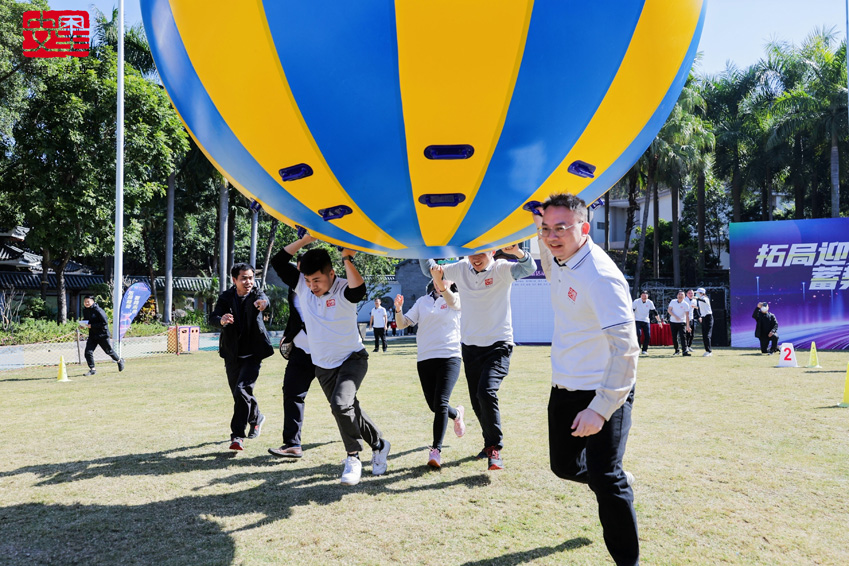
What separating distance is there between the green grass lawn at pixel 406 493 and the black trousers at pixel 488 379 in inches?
13.2

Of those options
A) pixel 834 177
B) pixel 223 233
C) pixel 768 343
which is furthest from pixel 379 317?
pixel 834 177

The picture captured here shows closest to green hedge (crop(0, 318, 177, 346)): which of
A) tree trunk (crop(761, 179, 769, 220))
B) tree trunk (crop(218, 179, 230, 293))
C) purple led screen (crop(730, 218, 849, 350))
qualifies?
tree trunk (crop(218, 179, 230, 293))

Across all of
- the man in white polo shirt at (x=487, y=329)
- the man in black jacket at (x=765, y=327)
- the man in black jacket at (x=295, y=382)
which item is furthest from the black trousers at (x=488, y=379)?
the man in black jacket at (x=765, y=327)

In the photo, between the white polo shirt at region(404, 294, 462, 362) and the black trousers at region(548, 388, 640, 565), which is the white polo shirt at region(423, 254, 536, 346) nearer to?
the white polo shirt at region(404, 294, 462, 362)

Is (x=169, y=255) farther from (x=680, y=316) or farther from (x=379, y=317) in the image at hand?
(x=680, y=316)

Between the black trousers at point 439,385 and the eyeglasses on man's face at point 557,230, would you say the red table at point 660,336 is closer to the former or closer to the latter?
the black trousers at point 439,385

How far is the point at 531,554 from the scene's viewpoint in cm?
343

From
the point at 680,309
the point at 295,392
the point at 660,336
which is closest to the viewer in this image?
the point at 295,392

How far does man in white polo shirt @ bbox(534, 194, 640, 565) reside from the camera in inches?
110

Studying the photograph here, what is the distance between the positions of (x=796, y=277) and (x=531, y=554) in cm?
Answer: 2060

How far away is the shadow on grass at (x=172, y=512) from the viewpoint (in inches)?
139

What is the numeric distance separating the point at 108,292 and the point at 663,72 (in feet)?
103

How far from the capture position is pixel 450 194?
296 cm

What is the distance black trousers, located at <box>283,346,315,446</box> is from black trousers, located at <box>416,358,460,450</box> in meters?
1.07
